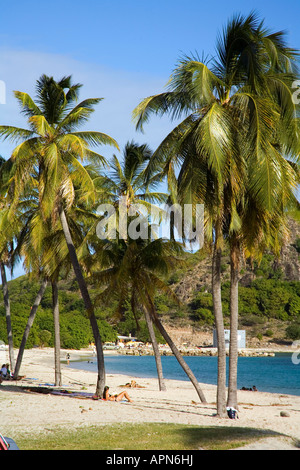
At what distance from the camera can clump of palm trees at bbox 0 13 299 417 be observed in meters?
12.4

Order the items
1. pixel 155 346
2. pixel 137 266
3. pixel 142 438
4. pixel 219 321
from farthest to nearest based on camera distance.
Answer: pixel 155 346 < pixel 137 266 < pixel 219 321 < pixel 142 438

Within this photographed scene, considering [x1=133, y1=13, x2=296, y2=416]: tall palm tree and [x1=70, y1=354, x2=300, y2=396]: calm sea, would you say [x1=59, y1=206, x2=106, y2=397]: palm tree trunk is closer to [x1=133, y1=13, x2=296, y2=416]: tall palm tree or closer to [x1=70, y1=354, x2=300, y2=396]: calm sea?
[x1=133, y1=13, x2=296, y2=416]: tall palm tree

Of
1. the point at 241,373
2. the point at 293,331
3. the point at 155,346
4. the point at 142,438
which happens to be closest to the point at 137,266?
the point at 155,346

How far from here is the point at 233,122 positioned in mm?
12852

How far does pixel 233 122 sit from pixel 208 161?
1.41m

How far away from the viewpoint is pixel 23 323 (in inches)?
2409

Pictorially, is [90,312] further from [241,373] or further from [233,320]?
[241,373]

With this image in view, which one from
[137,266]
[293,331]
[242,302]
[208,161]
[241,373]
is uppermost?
[208,161]

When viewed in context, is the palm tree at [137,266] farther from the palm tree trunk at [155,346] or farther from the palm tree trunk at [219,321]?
the palm tree trunk at [219,321]

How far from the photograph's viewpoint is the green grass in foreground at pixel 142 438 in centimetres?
885

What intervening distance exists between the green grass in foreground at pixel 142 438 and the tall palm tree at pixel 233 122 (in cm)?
360

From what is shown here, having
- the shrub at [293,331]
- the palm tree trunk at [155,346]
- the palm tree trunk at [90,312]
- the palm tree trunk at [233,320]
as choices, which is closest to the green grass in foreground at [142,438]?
the palm tree trunk at [233,320]
